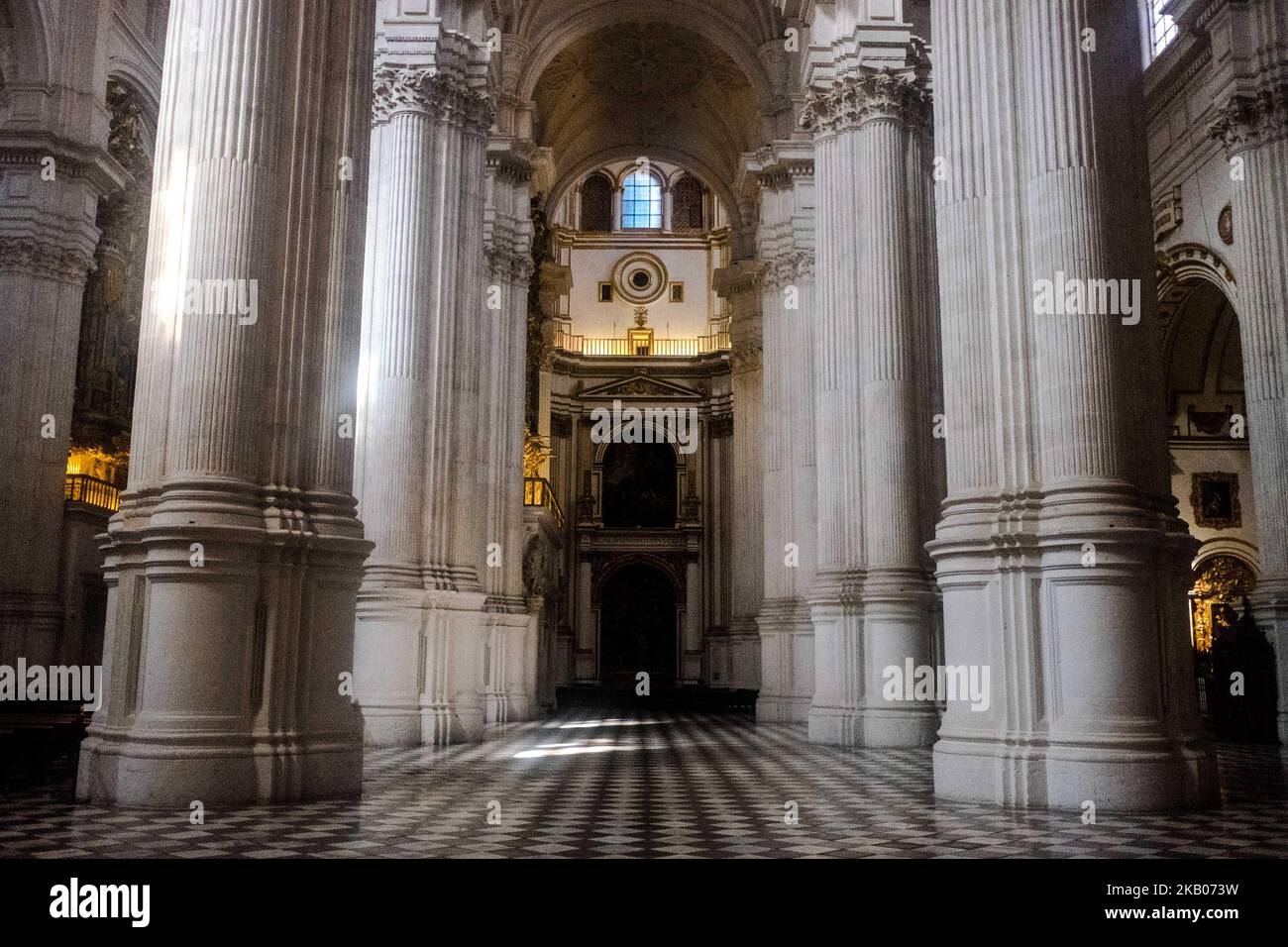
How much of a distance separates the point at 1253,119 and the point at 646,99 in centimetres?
1974

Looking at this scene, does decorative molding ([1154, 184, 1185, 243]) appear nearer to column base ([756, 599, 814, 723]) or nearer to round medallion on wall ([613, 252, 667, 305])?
column base ([756, 599, 814, 723])

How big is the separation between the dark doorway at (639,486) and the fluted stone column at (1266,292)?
2938 centimetres

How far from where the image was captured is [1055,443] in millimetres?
8398

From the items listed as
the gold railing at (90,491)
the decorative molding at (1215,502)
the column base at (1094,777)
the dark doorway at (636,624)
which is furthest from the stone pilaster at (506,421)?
the dark doorway at (636,624)

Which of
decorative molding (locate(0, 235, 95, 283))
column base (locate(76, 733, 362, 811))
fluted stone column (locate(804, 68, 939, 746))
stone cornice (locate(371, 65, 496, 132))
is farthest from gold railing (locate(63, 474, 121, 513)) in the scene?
column base (locate(76, 733, 362, 811))

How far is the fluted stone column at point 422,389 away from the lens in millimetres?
14172

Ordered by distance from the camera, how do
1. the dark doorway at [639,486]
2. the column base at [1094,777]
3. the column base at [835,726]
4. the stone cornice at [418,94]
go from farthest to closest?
the dark doorway at [639,486] → the stone cornice at [418,94] → the column base at [835,726] → the column base at [1094,777]

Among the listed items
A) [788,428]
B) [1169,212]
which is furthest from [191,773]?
[1169,212]

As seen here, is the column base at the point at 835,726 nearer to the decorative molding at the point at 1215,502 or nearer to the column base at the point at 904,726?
the column base at the point at 904,726

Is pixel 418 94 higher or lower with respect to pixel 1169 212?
lower

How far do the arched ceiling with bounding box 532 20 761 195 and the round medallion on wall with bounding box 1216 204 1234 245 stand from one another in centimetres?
1137

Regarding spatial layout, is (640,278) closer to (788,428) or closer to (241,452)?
(788,428)
